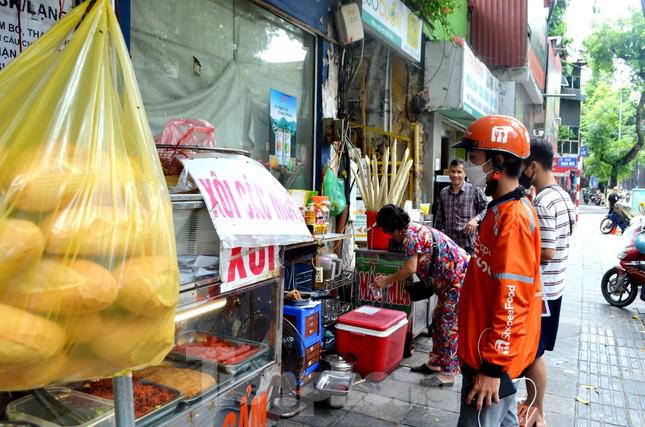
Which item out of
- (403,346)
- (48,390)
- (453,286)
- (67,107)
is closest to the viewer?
(67,107)

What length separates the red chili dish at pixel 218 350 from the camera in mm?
2637

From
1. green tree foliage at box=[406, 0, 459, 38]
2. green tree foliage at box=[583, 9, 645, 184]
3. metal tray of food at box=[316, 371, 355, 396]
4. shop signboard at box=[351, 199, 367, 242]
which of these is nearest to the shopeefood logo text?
metal tray of food at box=[316, 371, 355, 396]

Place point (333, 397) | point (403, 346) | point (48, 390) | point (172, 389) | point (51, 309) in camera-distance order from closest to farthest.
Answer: point (51, 309) → point (48, 390) → point (172, 389) → point (333, 397) → point (403, 346)

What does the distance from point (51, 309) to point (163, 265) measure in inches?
10.3

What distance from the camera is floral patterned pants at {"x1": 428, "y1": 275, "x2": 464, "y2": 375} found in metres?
4.54

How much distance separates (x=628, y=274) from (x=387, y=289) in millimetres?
4427

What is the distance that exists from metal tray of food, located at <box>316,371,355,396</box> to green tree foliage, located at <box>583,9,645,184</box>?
36198 mm

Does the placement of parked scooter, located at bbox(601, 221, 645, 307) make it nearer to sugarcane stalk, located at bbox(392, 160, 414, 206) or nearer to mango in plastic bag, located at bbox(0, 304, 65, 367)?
sugarcane stalk, located at bbox(392, 160, 414, 206)

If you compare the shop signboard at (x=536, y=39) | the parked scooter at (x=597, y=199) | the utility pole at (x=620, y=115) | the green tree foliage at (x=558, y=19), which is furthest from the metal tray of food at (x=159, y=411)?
the utility pole at (x=620, y=115)

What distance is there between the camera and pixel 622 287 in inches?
305

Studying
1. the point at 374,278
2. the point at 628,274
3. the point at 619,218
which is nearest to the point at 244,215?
the point at 374,278

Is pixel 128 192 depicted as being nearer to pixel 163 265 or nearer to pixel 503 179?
pixel 163 265

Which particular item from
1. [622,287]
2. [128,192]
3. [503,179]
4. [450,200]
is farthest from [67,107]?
[622,287]

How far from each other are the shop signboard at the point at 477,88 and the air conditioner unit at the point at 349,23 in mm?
3097
